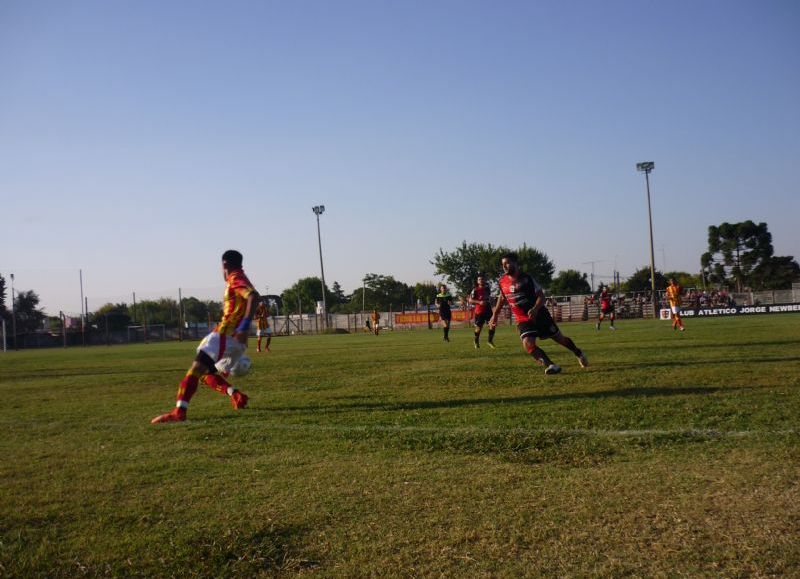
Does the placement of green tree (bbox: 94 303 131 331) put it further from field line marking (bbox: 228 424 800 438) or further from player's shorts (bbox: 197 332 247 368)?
field line marking (bbox: 228 424 800 438)

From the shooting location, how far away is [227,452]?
17.9 feet

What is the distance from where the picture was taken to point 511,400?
25.1ft

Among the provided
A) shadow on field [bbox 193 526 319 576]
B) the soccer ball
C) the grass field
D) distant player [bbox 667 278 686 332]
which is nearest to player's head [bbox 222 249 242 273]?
the soccer ball

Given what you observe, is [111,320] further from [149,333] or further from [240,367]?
[240,367]

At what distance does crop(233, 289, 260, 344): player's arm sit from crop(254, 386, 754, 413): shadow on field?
0.98 metres

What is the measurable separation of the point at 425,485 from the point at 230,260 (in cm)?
476

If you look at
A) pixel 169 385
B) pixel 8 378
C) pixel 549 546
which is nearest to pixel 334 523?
pixel 549 546

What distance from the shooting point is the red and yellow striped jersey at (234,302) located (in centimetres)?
772

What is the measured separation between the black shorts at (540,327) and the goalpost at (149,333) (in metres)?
55.8

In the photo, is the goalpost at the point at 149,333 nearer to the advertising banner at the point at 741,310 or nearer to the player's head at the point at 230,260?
the advertising banner at the point at 741,310

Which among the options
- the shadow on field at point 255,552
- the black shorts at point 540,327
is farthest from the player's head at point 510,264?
the shadow on field at point 255,552

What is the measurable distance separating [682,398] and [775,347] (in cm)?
762

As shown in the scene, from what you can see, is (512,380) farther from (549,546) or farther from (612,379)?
(549,546)

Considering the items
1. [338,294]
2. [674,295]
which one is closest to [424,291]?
[338,294]
